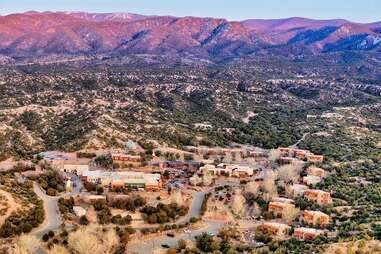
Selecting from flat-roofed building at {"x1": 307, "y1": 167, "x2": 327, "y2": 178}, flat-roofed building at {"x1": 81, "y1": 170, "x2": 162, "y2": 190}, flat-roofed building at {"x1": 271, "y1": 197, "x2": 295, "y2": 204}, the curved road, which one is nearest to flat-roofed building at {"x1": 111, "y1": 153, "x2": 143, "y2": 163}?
flat-roofed building at {"x1": 81, "y1": 170, "x2": 162, "y2": 190}

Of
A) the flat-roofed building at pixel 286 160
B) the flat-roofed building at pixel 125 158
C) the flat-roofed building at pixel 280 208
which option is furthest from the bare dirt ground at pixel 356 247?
the flat-roofed building at pixel 125 158

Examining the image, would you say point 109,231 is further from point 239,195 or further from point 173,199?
point 239,195

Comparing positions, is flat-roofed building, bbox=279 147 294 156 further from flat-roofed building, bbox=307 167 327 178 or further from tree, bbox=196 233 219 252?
tree, bbox=196 233 219 252

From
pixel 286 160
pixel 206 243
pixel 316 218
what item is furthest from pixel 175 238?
pixel 286 160

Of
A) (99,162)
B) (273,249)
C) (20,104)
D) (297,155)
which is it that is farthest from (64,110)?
(273,249)

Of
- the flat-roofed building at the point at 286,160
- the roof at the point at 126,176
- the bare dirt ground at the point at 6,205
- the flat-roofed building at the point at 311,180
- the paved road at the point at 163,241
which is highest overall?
the bare dirt ground at the point at 6,205

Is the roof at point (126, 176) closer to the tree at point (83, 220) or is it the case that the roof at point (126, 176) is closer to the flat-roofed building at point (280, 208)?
the tree at point (83, 220)

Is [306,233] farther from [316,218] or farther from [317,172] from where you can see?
[317,172]
